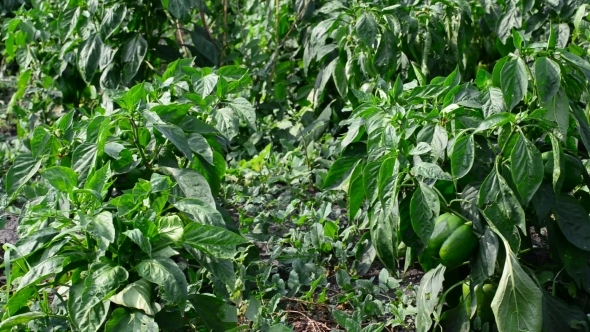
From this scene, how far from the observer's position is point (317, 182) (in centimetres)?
361

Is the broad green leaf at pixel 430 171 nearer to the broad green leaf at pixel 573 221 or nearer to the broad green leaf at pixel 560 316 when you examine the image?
the broad green leaf at pixel 573 221

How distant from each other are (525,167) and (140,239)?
102 centimetres

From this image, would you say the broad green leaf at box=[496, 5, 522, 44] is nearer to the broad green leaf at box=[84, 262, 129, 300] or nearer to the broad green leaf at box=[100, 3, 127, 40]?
the broad green leaf at box=[100, 3, 127, 40]

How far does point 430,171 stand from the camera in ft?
7.46

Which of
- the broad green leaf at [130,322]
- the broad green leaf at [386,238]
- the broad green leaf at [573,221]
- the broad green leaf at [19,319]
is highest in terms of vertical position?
the broad green leaf at [130,322]

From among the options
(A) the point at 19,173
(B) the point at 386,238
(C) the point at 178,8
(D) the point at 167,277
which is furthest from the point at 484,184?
(C) the point at 178,8

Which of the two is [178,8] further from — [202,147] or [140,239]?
[140,239]

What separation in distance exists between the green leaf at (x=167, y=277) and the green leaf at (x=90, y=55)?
2.44 metres

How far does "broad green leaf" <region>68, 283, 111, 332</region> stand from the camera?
190 cm

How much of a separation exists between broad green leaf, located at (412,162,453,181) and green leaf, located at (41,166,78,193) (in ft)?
2.92

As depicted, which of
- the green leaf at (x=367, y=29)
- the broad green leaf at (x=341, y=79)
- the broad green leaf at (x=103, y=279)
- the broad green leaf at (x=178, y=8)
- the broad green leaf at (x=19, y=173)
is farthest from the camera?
the broad green leaf at (x=178, y=8)

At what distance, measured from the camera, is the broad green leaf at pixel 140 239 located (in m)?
1.92

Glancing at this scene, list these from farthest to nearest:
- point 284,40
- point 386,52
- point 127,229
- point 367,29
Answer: point 284,40
point 386,52
point 367,29
point 127,229

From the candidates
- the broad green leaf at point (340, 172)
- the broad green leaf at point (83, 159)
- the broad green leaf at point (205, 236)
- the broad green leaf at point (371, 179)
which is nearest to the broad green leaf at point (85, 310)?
the broad green leaf at point (205, 236)
